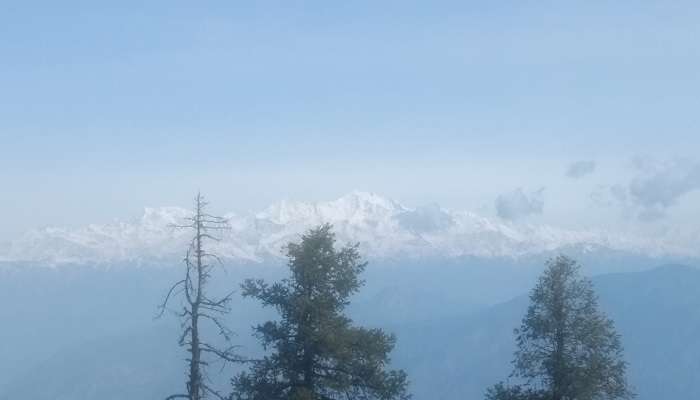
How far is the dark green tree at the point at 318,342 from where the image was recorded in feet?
79.6

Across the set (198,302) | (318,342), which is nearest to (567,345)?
Answer: (318,342)

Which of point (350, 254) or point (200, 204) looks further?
point (350, 254)

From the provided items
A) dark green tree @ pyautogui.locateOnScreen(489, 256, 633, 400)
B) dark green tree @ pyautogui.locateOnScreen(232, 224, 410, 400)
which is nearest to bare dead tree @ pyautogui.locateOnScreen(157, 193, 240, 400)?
dark green tree @ pyautogui.locateOnScreen(232, 224, 410, 400)

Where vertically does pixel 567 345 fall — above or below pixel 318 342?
below

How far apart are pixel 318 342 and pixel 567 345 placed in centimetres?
714

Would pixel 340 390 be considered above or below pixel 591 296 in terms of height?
below

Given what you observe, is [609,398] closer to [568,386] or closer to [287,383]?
[568,386]

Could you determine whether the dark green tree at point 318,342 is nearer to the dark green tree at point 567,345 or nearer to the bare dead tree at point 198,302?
the bare dead tree at point 198,302

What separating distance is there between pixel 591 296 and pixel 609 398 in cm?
285

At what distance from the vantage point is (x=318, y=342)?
24203 millimetres

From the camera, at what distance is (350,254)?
25641mm

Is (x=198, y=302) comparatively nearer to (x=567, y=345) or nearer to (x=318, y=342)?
(x=318, y=342)

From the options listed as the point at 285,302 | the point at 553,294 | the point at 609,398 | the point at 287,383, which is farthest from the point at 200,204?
the point at 609,398

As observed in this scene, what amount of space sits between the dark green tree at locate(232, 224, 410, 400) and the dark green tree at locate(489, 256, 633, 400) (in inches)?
152
